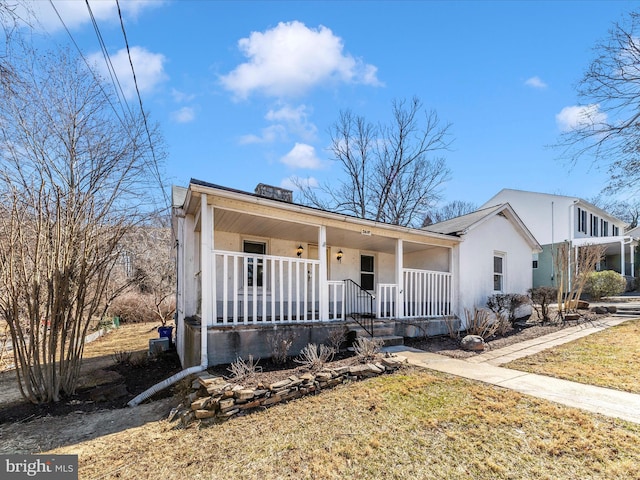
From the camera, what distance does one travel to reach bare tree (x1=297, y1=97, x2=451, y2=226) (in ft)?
81.0

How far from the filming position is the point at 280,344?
6348 millimetres

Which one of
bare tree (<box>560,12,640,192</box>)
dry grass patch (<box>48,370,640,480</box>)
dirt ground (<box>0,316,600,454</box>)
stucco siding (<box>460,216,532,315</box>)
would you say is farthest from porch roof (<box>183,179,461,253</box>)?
bare tree (<box>560,12,640,192</box>)

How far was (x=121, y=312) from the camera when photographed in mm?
17500

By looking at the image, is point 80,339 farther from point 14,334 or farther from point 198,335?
point 198,335

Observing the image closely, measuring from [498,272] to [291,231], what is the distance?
8.15 m

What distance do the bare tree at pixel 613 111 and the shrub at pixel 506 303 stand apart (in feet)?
15.5

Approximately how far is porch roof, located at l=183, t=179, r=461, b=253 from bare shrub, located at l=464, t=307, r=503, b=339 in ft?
7.42

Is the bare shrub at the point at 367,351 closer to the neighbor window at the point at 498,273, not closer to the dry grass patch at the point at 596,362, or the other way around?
the dry grass patch at the point at 596,362

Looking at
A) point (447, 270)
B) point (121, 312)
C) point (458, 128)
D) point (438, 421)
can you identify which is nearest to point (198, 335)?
point (438, 421)

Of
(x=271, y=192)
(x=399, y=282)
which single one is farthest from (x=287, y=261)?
(x=399, y=282)

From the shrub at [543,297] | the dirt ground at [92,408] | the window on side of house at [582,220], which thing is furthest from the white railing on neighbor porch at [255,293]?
the window on side of house at [582,220]

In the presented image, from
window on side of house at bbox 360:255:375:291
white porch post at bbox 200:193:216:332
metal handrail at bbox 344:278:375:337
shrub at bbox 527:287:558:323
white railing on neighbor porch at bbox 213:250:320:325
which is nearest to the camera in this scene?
white porch post at bbox 200:193:216:332

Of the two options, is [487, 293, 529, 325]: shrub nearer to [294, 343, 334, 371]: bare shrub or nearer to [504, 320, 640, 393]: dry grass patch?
[504, 320, 640, 393]: dry grass patch

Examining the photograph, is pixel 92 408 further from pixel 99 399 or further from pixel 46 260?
pixel 46 260
